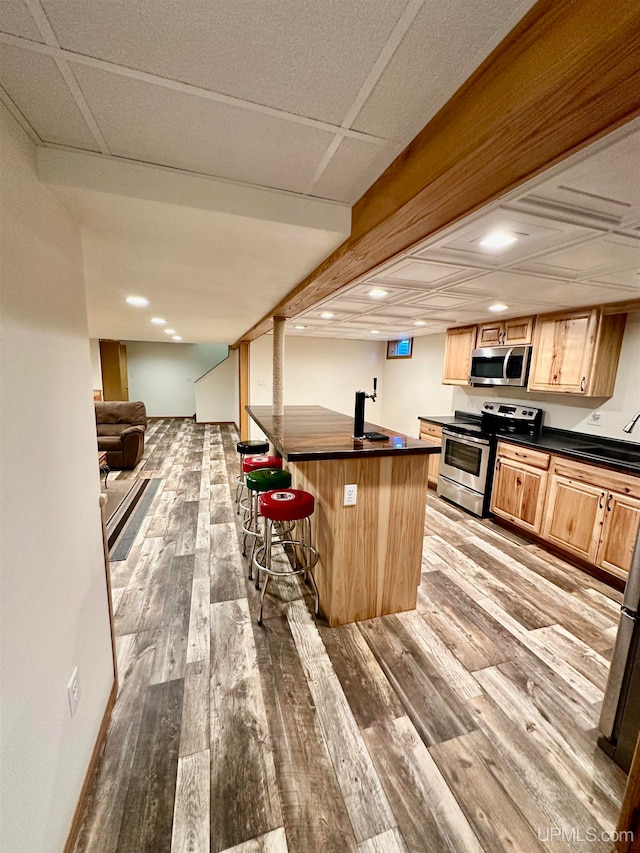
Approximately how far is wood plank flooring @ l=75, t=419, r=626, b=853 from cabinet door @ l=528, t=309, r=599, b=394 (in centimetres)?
170

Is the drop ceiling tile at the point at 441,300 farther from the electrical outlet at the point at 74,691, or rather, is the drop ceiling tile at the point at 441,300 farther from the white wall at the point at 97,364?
the white wall at the point at 97,364

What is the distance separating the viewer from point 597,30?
0.61 m

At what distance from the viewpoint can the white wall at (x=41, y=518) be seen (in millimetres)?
840

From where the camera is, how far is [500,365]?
382 cm

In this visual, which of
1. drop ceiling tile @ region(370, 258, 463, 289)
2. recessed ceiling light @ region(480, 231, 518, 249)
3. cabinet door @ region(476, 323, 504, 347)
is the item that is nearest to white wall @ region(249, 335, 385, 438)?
cabinet door @ region(476, 323, 504, 347)

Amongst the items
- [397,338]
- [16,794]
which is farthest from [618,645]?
[397,338]

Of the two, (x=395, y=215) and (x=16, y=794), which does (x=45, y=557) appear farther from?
(x=395, y=215)

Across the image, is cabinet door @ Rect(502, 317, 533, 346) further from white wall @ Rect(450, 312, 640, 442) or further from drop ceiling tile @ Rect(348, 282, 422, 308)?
drop ceiling tile @ Rect(348, 282, 422, 308)

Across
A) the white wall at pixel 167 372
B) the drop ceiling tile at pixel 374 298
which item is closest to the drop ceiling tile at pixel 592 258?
the drop ceiling tile at pixel 374 298

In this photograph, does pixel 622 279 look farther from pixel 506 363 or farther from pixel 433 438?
pixel 433 438

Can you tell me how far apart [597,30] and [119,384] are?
9892 millimetres

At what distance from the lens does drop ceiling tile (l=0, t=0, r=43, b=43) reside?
26.7 inches

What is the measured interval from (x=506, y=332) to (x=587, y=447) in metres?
1.46

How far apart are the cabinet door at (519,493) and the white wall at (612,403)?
70 centimetres
